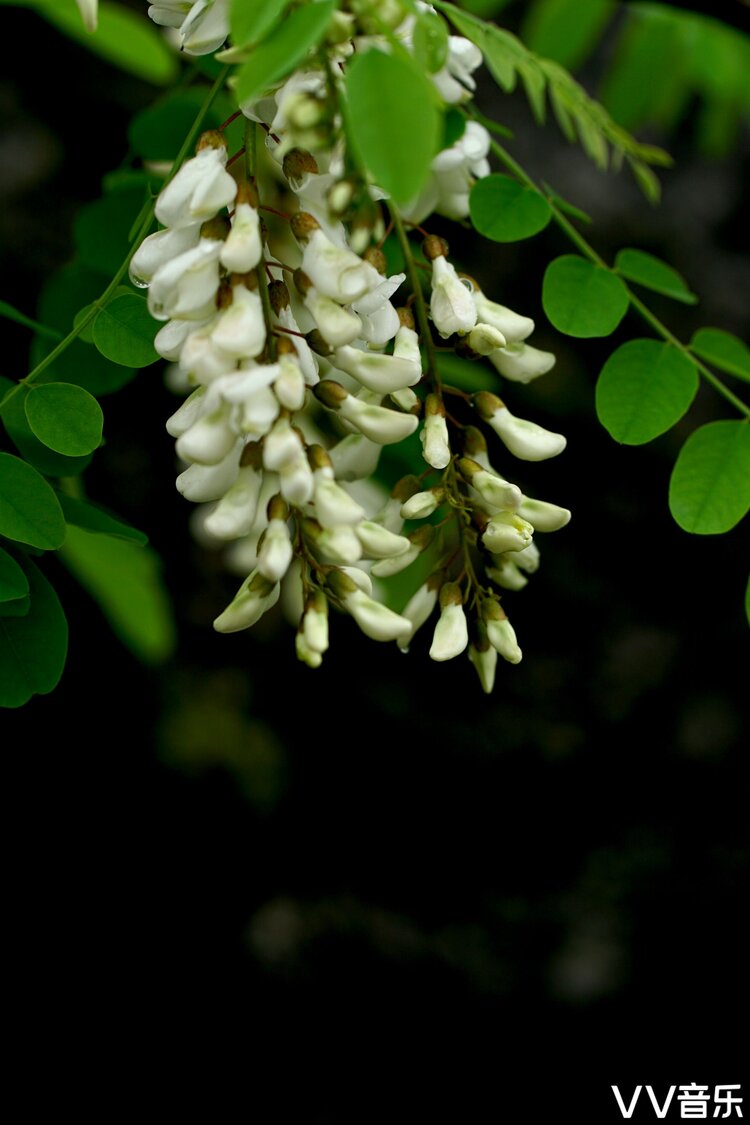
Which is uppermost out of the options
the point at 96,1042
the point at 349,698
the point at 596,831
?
the point at 349,698

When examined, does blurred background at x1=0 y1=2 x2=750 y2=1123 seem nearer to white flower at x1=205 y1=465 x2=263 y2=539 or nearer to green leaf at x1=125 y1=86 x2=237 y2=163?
green leaf at x1=125 y1=86 x2=237 y2=163

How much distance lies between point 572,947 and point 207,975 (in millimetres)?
738

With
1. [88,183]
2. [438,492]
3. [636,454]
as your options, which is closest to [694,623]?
[636,454]

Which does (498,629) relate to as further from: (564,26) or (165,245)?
(564,26)

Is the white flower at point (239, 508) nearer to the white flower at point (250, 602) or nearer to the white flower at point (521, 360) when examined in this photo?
the white flower at point (250, 602)

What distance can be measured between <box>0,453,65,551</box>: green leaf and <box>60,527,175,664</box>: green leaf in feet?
1.05

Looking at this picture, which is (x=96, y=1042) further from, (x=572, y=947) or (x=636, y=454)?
(x=636, y=454)

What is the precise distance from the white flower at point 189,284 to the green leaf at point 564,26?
0.89m

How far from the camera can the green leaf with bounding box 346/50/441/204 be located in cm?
46

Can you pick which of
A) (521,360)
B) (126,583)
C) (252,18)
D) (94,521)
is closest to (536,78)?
(521,360)

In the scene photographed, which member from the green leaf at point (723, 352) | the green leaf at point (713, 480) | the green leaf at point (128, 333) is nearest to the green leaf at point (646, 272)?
the green leaf at point (723, 352)

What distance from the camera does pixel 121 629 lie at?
1.34 meters

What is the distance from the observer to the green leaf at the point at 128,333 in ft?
2.12

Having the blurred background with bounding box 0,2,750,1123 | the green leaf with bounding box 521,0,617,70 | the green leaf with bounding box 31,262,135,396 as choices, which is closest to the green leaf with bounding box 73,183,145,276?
the green leaf with bounding box 31,262,135,396
